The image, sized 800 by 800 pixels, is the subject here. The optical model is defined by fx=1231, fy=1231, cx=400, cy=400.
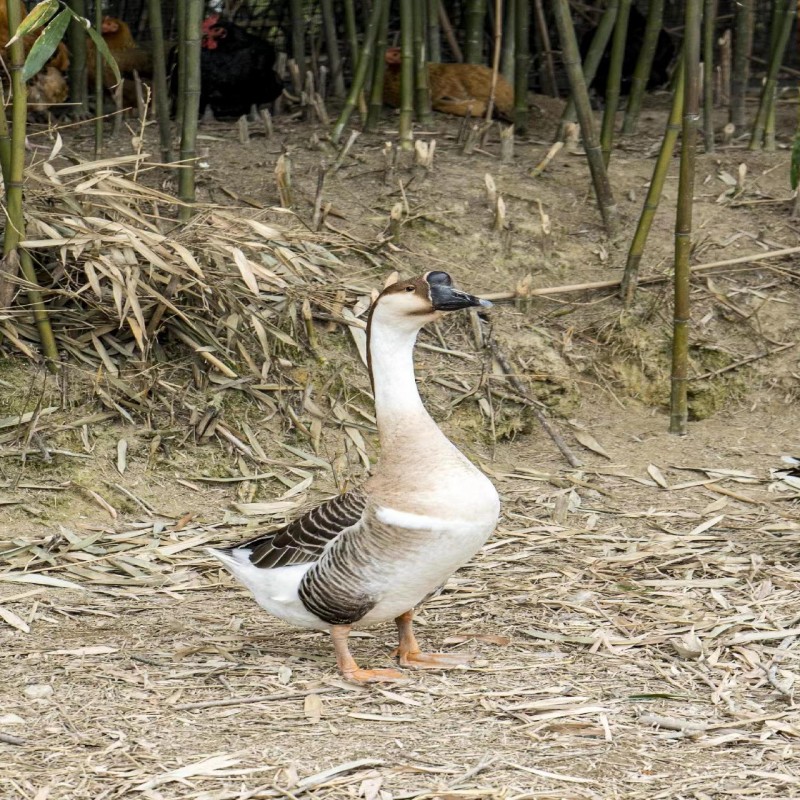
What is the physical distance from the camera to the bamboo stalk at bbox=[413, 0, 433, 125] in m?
5.99

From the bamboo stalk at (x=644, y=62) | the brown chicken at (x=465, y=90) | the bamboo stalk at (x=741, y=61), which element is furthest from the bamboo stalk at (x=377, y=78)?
the bamboo stalk at (x=741, y=61)

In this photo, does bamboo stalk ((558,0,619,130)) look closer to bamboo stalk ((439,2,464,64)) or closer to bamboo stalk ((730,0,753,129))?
bamboo stalk ((730,0,753,129))

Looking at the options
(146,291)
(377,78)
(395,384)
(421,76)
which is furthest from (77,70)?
(395,384)

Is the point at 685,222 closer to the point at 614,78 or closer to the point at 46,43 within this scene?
the point at 614,78

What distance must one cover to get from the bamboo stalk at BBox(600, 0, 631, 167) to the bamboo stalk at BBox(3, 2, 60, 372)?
270 cm

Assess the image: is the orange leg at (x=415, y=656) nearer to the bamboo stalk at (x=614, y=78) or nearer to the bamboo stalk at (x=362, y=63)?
the bamboo stalk at (x=614, y=78)

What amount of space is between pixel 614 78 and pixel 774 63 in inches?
34.1

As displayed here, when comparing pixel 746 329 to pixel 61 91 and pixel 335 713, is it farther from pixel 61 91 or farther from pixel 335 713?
pixel 61 91

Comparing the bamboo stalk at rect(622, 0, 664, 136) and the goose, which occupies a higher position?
the bamboo stalk at rect(622, 0, 664, 136)

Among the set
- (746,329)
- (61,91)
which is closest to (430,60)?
(61,91)

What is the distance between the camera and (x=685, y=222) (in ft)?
15.7

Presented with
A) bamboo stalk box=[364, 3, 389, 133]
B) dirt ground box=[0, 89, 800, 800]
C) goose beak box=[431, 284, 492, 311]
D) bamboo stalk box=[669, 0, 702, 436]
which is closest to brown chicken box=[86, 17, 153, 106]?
dirt ground box=[0, 89, 800, 800]

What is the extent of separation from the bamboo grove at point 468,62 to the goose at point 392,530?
1.50m

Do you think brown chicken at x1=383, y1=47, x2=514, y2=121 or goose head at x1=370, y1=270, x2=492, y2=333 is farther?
brown chicken at x1=383, y1=47, x2=514, y2=121
